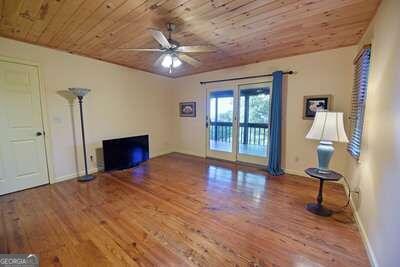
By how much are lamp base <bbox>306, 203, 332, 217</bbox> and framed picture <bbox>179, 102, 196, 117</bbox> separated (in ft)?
11.9

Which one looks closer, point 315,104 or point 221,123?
point 315,104

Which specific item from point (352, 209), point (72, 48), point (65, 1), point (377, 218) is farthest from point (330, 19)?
point (72, 48)

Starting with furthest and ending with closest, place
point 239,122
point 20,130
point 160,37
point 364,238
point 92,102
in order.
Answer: point 239,122 < point 92,102 < point 20,130 < point 160,37 < point 364,238

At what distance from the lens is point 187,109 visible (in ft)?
17.9

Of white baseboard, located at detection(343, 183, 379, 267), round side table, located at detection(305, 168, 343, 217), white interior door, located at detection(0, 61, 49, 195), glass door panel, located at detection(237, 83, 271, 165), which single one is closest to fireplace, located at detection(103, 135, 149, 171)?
white interior door, located at detection(0, 61, 49, 195)

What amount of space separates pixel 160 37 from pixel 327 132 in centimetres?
223

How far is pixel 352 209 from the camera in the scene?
2393mm

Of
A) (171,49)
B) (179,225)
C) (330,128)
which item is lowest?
(179,225)

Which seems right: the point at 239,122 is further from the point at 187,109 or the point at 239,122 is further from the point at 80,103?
the point at 80,103

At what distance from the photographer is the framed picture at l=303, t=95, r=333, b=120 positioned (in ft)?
10.9

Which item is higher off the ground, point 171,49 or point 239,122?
point 171,49

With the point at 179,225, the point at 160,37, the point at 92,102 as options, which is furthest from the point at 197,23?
the point at 92,102

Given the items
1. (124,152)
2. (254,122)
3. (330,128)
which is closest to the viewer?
→ (330,128)

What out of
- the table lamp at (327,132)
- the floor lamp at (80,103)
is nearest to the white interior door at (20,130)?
the floor lamp at (80,103)
